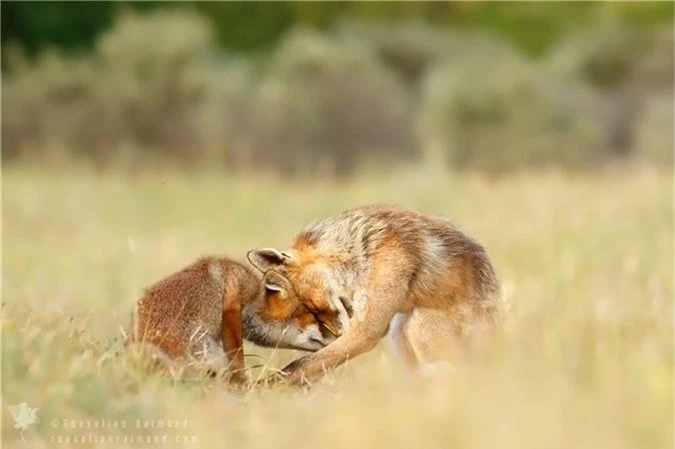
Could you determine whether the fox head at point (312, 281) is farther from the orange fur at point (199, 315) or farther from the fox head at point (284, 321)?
the orange fur at point (199, 315)

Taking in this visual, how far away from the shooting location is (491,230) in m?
15.5

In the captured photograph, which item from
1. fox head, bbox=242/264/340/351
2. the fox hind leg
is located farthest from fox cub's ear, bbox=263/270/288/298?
the fox hind leg

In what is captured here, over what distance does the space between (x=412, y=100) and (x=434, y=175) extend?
12.7 meters

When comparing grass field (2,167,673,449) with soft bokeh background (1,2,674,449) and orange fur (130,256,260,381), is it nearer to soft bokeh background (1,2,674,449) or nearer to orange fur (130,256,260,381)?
soft bokeh background (1,2,674,449)

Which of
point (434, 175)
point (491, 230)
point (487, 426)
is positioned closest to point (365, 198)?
point (434, 175)

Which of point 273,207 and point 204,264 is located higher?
point 204,264

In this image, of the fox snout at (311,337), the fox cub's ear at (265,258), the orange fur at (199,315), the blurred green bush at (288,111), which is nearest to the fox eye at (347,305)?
the fox snout at (311,337)

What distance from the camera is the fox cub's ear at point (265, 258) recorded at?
7.47m

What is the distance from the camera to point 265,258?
7508 mm

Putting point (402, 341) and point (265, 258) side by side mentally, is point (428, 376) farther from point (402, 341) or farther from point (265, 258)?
point (265, 258)

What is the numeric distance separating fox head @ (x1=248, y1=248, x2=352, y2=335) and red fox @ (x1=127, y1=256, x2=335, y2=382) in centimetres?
3

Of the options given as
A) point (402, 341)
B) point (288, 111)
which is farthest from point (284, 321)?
point (288, 111)

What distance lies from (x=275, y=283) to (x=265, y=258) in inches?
5.8

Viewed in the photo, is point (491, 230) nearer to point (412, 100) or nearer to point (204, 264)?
point (204, 264)
